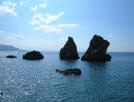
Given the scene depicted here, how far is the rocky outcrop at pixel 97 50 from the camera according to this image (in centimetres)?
10535

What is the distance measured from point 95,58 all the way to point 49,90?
256ft

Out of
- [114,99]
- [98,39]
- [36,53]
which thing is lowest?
[114,99]

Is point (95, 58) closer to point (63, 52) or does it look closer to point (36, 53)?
point (63, 52)

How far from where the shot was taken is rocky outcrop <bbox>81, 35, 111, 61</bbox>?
105350 mm

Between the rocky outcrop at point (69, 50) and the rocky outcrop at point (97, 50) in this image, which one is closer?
the rocky outcrop at point (97, 50)

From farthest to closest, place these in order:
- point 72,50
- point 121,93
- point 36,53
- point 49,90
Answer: point 36,53 < point 72,50 < point 49,90 < point 121,93

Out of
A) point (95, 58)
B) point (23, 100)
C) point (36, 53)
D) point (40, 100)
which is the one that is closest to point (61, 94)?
point (40, 100)

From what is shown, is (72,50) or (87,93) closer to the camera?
(87,93)

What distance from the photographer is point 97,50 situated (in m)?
105

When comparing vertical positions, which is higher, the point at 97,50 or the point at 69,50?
the point at 69,50

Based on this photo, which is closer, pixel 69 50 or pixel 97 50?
pixel 97 50

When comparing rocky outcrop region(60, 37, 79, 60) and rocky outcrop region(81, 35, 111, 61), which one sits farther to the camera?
rocky outcrop region(60, 37, 79, 60)

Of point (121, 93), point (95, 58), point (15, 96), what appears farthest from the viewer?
point (95, 58)

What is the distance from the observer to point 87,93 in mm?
30344
